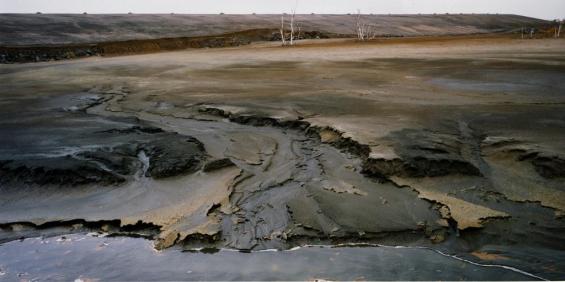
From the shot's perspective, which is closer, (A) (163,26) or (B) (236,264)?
(B) (236,264)

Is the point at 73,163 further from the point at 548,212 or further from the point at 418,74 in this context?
the point at 418,74

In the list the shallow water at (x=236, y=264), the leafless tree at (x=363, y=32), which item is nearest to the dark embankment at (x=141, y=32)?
the leafless tree at (x=363, y=32)

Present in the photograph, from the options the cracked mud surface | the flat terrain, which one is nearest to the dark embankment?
the flat terrain

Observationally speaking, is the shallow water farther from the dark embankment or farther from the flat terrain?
the flat terrain

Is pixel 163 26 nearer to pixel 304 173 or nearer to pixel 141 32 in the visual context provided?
pixel 141 32

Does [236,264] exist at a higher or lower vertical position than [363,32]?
lower

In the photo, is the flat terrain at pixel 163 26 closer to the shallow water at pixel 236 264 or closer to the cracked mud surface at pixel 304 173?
the cracked mud surface at pixel 304 173

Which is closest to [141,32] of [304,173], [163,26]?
[163,26]
